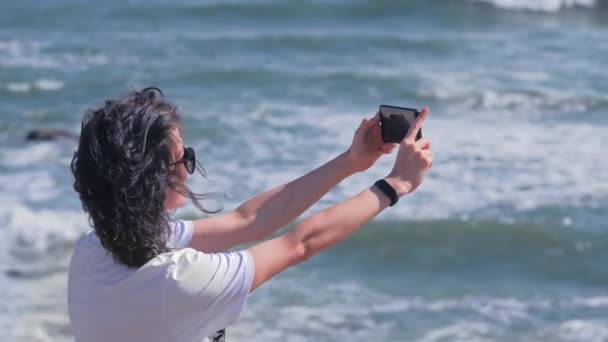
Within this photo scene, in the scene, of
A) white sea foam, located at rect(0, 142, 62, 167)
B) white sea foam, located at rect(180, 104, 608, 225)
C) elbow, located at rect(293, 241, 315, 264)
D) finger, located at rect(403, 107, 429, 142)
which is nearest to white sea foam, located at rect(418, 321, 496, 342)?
white sea foam, located at rect(180, 104, 608, 225)

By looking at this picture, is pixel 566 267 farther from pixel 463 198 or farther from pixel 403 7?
pixel 403 7

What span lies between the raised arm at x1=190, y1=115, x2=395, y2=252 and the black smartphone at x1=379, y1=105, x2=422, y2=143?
0.05 meters

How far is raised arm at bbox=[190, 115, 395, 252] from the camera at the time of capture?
2525 millimetres

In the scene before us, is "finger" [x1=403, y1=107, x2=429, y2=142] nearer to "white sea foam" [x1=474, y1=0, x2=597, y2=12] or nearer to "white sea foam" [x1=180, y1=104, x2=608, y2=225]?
"white sea foam" [x1=180, y1=104, x2=608, y2=225]

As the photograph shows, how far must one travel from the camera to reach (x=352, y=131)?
11.3m

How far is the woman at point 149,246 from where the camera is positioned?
82.3 inches

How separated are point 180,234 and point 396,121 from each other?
0.52m

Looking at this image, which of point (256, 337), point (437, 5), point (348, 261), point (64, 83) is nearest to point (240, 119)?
point (64, 83)

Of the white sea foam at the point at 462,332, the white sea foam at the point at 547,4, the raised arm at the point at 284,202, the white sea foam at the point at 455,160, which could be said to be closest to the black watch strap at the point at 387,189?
the raised arm at the point at 284,202

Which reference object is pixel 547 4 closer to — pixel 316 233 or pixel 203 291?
pixel 316 233

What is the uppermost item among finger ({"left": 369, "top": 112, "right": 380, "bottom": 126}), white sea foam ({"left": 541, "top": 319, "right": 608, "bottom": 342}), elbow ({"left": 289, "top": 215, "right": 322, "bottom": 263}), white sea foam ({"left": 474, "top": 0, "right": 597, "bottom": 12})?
white sea foam ({"left": 474, "top": 0, "right": 597, "bottom": 12})

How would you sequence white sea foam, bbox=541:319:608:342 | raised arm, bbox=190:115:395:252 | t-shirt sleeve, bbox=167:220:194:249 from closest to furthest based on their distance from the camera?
t-shirt sleeve, bbox=167:220:194:249
raised arm, bbox=190:115:395:252
white sea foam, bbox=541:319:608:342

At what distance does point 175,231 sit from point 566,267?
18.9ft

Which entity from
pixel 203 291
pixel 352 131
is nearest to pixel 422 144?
pixel 203 291
